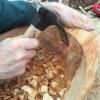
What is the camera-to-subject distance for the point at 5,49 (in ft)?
2.19

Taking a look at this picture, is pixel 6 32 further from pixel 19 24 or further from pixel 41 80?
pixel 41 80

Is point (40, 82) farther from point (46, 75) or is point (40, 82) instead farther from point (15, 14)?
point (15, 14)

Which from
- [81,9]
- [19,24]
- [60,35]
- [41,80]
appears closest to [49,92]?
[41,80]

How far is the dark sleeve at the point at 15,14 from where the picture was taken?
0.88 m

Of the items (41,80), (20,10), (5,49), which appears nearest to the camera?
(5,49)

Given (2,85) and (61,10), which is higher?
(61,10)

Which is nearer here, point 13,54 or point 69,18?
point 13,54

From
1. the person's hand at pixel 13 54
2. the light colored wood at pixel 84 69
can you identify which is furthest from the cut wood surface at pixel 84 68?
the person's hand at pixel 13 54

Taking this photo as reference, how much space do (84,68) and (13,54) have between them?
19cm

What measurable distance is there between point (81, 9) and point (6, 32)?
0.73m

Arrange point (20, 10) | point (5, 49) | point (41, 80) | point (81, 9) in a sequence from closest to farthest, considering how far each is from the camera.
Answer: point (5, 49)
point (41, 80)
point (20, 10)
point (81, 9)

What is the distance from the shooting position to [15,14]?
0.89 meters

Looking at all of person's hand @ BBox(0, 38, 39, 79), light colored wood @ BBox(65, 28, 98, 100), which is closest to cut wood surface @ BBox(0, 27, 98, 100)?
light colored wood @ BBox(65, 28, 98, 100)

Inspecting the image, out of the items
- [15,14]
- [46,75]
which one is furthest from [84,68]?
[15,14]
